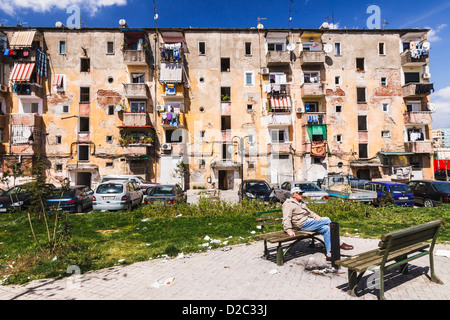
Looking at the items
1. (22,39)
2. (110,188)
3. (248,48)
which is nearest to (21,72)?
(22,39)

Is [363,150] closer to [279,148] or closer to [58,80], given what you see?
[279,148]

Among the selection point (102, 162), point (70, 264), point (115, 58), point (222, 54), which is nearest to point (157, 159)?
point (102, 162)

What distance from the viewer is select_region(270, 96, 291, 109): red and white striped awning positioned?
27453 mm

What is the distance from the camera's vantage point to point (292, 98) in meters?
28.5

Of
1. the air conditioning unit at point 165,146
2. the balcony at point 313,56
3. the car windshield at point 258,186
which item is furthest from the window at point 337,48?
the air conditioning unit at point 165,146

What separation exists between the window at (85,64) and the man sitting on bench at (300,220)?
29.4m

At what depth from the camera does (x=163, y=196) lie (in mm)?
12500

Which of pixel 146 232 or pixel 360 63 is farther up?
pixel 360 63

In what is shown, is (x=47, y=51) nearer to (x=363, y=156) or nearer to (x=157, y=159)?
(x=157, y=159)

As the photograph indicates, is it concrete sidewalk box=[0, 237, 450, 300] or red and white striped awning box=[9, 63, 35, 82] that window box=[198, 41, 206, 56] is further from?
concrete sidewalk box=[0, 237, 450, 300]

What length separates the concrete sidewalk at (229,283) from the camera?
409 cm

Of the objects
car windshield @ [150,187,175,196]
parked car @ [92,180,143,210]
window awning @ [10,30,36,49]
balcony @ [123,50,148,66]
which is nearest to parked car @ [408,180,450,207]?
car windshield @ [150,187,175,196]

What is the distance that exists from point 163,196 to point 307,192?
24.4 ft

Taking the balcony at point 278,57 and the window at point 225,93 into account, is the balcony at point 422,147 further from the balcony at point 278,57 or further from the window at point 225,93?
the window at point 225,93
